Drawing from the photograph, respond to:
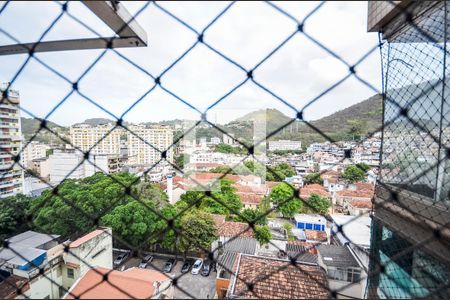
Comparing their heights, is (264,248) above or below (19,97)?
below

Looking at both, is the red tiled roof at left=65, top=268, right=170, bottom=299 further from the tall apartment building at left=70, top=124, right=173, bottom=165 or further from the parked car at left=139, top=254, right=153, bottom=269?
the tall apartment building at left=70, top=124, right=173, bottom=165

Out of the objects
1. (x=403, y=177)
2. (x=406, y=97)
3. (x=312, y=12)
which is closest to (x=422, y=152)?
(x=403, y=177)

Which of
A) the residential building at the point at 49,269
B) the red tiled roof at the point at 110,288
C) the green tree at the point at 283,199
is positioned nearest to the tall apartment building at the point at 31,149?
the residential building at the point at 49,269

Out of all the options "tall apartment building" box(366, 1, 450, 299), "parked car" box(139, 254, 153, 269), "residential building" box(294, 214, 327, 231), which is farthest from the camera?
"residential building" box(294, 214, 327, 231)

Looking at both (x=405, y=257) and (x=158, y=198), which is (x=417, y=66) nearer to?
(x=405, y=257)

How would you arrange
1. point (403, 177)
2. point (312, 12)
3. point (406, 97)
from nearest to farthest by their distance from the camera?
point (312, 12), point (406, 97), point (403, 177)

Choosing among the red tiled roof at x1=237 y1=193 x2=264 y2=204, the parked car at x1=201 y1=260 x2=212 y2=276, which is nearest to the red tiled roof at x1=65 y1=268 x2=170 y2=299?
the parked car at x1=201 y1=260 x2=212 y2=276

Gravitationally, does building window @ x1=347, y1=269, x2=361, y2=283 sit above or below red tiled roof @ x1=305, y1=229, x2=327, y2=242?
above
